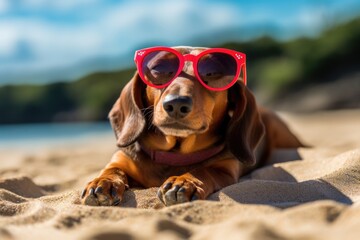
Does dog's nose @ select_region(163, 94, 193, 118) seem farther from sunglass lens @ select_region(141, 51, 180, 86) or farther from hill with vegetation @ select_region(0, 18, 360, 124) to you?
hill with vegetation @ select_region(0, 18, 360, 124)

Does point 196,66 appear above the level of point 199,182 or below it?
above

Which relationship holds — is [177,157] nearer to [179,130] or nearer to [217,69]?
[179,130]

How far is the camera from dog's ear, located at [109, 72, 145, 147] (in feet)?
12.3

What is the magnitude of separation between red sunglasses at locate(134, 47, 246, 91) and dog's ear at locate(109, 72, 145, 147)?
17 cm

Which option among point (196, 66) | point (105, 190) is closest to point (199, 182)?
point (105, 190)

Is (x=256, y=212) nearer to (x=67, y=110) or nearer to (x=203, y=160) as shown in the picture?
(x=203, y=160)

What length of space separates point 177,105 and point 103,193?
2.15 ft

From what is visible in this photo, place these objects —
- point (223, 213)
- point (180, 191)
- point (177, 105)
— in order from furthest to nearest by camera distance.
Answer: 1. point (177, 105)
2. point (180, 191)
3. point (223, 213)

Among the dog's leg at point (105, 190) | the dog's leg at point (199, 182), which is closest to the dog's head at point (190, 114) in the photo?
the dog's leg at point (199, 182)

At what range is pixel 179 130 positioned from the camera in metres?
3.40

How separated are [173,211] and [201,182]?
0.66m

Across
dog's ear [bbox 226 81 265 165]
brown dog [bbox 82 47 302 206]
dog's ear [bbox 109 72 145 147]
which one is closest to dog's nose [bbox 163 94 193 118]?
brown dog [bbox 82 47 302 206]

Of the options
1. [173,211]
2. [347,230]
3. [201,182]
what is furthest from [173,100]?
[347,230]

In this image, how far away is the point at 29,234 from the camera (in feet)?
7.35
